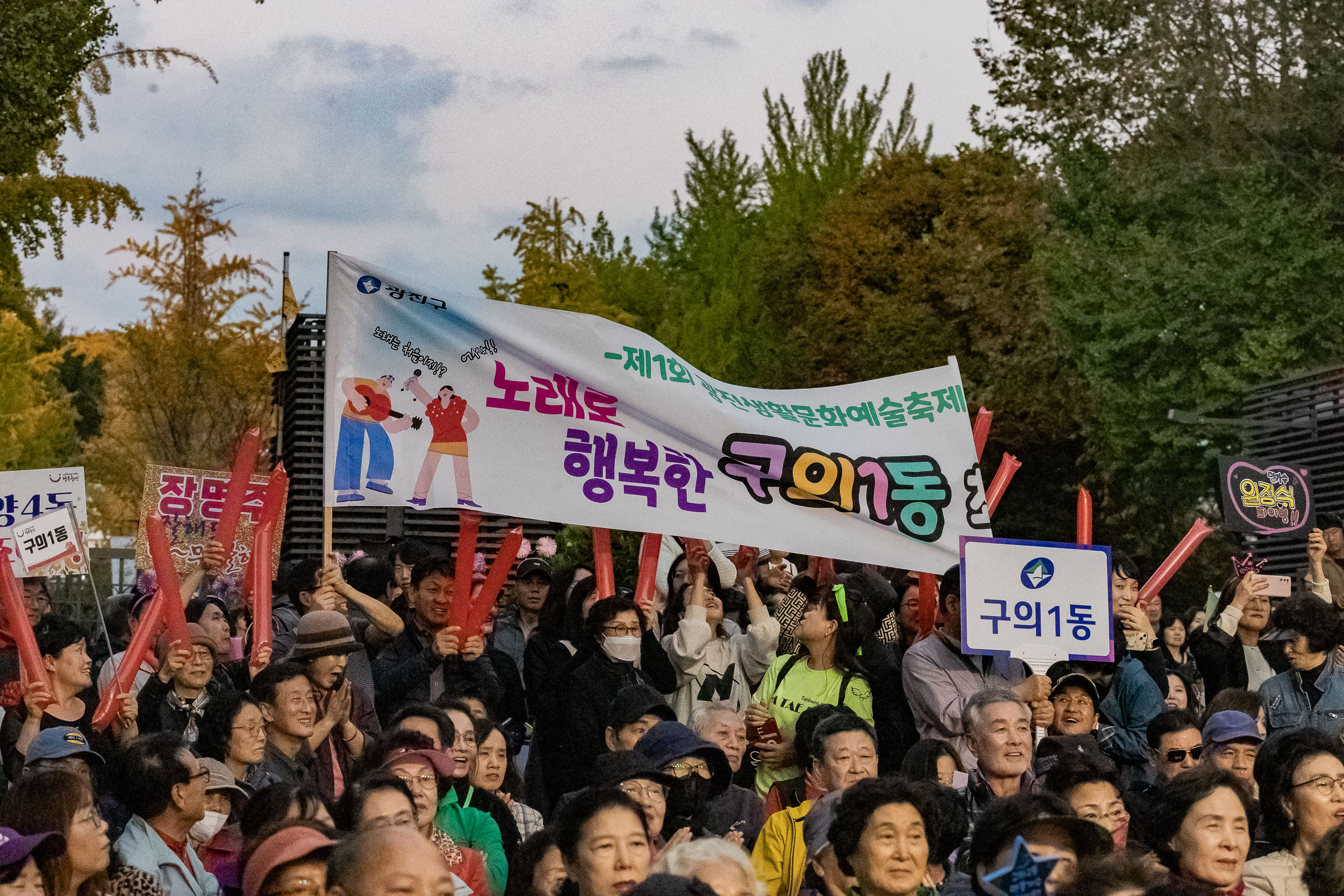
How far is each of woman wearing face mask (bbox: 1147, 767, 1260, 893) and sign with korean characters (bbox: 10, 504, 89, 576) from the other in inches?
214

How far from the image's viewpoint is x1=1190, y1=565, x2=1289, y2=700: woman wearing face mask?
10094mm

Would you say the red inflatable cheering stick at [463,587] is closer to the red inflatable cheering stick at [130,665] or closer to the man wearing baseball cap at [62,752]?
the red inflatable cheering stick at [130,665]

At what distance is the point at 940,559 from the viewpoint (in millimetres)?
8984

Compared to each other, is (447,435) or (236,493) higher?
(447,435)

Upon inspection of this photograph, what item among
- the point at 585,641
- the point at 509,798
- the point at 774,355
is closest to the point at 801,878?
the point at 509,798

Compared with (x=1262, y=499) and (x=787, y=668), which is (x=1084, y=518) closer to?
(x=787, y=668)

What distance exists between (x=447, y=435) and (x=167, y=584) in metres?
1.46

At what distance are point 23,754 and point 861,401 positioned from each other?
14.2 feet

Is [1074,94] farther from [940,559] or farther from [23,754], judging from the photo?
[23,754]

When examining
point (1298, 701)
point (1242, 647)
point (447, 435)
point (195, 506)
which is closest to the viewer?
point (447, 435)

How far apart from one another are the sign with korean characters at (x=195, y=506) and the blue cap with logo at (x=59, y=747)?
3229mm

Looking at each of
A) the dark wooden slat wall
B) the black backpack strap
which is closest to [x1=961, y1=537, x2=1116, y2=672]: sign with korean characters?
the black backpack strap

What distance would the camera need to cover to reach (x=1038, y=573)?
811 cm

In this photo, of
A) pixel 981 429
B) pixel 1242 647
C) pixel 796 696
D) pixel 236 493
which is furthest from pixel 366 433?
pixel 1242 647
